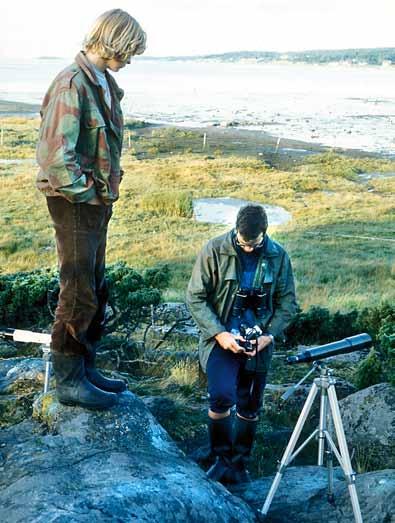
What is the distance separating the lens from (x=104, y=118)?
3.96 meters

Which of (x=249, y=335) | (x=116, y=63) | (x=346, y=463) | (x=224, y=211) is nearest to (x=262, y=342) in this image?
(x=249, y=335)

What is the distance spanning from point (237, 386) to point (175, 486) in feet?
4.28

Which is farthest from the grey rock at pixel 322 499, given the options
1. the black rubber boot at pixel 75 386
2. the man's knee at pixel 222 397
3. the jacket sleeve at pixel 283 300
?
the black rubber boot at pixel 75 386

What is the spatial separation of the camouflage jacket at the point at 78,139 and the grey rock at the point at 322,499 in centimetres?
214

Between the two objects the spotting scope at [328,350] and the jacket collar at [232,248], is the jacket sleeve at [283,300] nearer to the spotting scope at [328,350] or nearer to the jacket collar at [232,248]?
the jacket collar at [232,248]

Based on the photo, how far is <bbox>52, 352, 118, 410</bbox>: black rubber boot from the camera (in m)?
4.26

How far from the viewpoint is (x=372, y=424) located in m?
6.14

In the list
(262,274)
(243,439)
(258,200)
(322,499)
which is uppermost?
(262,274)

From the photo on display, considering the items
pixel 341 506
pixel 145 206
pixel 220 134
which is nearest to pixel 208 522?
pixel 341 506

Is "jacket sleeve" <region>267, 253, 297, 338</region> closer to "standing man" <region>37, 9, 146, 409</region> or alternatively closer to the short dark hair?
the short dark hair

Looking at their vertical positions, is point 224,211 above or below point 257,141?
above

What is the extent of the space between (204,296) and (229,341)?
0.35 meters

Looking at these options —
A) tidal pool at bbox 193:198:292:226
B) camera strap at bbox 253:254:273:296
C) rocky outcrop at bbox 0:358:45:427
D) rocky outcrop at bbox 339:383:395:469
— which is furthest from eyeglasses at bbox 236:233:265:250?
tidal pool at bbox 193:198:292:226

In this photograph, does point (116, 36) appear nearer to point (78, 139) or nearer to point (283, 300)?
point (78, 139)
